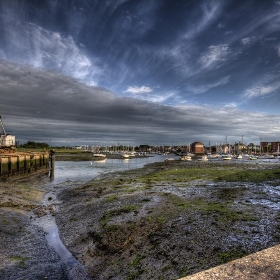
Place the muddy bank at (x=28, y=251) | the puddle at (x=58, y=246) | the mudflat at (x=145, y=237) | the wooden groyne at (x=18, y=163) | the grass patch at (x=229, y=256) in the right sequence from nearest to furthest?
the grass patch at (x=229, y=256)
the mudflat at (x=145, y=237)
the muddy bank at (x=28, y=251)
the puddle at (x=58, y=246)
the wooden groyne at (x=18, y=163)

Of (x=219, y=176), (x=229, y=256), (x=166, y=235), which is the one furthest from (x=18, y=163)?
(x=229, y=256)

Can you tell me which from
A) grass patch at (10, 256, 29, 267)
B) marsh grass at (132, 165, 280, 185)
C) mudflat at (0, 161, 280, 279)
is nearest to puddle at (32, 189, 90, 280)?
mudflat at (0, 161, 280, 279)

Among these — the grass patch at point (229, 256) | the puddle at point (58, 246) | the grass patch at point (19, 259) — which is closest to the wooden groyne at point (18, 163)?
the puddle at point (58, 246)

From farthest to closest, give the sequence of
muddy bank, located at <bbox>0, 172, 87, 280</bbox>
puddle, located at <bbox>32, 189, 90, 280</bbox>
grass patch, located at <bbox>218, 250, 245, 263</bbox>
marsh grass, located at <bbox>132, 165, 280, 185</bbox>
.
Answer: marsh grass, located at <bbox>132, 165, 280, 185</bbox>, puddle, located at <bbox>32, 189, 90, 280</bbox>, muddy bank, located at <bbox>0, 172, 87, 280</bbox>, grass patch, located at <bbox>218, 250, 245, 263</bbox>

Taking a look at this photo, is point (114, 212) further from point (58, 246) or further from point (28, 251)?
point (28, 251)

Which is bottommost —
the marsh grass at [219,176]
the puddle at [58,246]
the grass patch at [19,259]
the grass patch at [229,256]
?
the puddle at [58,246]

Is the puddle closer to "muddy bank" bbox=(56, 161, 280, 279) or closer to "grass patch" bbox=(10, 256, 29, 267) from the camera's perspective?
"muddy bank" bbox=(56, 161, 280, 279)

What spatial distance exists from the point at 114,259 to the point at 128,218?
4239mm

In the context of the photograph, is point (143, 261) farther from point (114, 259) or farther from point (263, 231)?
point (263, 231)

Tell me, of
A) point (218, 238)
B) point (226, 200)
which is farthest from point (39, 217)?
point (226, 200)

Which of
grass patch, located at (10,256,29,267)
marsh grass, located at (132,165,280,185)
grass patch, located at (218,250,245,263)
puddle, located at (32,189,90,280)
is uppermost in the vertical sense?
grass patch, located at (218,250,245,263)

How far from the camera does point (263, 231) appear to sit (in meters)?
10.4

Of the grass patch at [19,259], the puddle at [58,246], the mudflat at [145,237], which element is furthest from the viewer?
the grass patch at [19,259]

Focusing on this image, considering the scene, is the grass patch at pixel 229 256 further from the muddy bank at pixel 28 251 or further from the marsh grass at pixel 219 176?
the marsh grass at pixel 219 176
